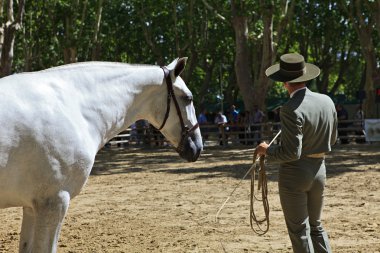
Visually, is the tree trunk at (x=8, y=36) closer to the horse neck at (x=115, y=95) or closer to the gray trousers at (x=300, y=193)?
the horse neck at (x=115, y=95)

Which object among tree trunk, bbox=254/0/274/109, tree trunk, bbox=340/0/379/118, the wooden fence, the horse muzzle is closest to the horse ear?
the horse muzzle

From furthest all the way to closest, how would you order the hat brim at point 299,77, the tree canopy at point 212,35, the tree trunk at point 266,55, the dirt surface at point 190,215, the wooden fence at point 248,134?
1. the wooden fence at point 248,134
2. the tree canopy at point 212,35
3. the tree trunk at point 266,55
4. the dirt surface at point 190,215
5. the hat brim at point 299,77

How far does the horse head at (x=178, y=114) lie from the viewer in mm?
5039

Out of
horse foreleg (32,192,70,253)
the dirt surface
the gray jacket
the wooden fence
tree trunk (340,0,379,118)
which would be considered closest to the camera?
horse foreleg (32,192,70,253)

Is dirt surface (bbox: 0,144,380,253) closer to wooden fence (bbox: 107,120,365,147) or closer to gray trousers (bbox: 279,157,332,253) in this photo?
gray trousers (bbox: 279,157,332,253)

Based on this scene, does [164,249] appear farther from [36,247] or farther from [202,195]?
[202,195]

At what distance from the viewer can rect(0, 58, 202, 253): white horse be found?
418 cm

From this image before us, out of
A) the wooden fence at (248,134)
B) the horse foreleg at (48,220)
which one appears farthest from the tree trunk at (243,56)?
the horse foreleg at (48,220)

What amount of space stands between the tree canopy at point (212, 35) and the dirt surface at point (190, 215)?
10653 millimetres

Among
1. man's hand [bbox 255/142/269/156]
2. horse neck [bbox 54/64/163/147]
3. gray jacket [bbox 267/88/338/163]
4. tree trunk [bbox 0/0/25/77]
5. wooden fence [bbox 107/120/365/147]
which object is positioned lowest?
wooden fence [bbox 107/120/365/147]

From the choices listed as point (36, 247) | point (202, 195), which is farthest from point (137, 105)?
point (202, 195)

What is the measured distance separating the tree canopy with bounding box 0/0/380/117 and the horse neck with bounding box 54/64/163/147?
19.1 m

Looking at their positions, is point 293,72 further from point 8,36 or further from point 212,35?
point 212,35

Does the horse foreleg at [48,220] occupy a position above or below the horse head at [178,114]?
below
